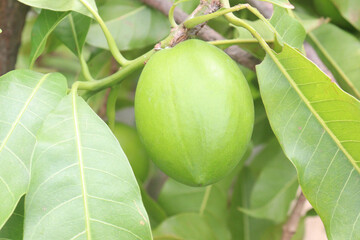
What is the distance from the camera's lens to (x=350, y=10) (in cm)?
81

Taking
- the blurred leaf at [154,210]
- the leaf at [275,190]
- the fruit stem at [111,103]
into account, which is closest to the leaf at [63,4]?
the fruit stem at [111,103]

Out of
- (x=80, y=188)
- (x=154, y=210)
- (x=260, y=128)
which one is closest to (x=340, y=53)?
(x=260, y=128)

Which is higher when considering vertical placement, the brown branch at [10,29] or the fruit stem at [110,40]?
the fruit stem at [110,40]

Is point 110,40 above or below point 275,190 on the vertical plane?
above

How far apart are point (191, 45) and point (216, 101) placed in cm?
8

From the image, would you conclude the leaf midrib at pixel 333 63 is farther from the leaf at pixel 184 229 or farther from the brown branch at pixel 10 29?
the brown branch at pixel 10 29

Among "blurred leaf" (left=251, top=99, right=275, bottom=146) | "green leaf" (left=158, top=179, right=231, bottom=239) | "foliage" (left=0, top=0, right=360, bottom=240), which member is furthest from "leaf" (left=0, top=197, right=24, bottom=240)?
"blurred leaf" (left=251, top=99, right=275, bottom=146)

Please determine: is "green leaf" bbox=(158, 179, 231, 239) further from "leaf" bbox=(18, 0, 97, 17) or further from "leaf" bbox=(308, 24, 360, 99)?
"leaf" bbox=(18, 0, 97, 17)

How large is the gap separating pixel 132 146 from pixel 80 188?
0.38m

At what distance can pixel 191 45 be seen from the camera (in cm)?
51

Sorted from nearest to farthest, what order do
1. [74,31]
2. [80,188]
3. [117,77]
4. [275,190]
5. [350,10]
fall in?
[80,188]
[117,77]
[74,31]
[350,10]
[275,190]

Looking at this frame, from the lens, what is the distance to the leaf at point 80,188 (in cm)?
45

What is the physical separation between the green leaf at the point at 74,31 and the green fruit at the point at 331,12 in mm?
449

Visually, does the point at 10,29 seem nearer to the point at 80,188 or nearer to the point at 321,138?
the point at 80,188
